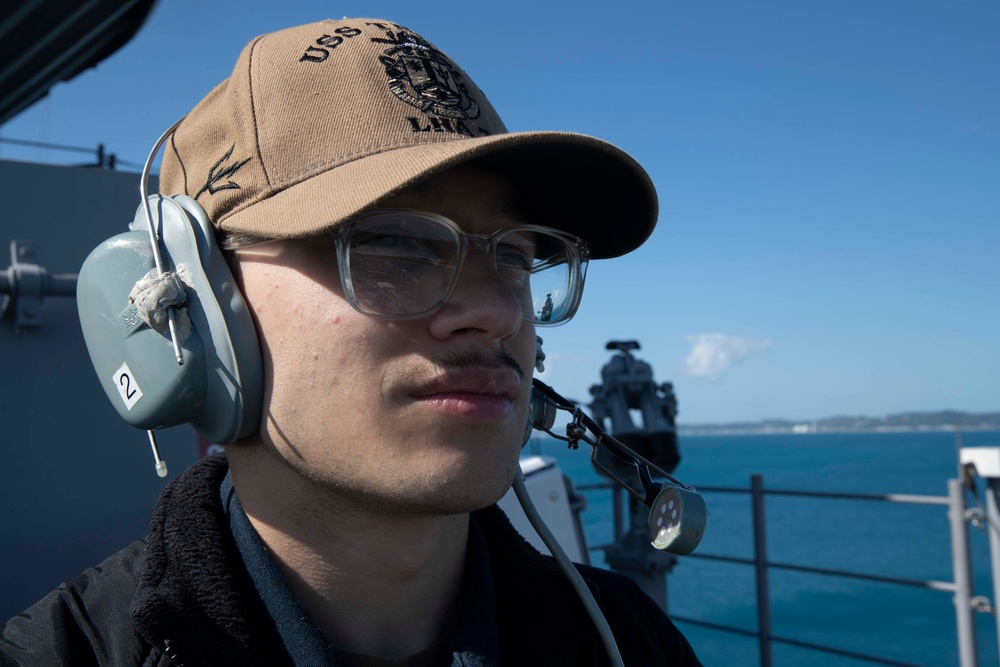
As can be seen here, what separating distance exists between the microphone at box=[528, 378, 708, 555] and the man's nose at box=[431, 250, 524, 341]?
35cm

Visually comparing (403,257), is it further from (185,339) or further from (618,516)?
(618,516)

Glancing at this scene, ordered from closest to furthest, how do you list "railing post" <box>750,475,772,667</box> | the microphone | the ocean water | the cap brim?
the cap brim < the microphone < "railing post" <box>750,475,772,667</box> < the ocean water

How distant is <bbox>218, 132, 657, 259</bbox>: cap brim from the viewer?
1075 millimetres

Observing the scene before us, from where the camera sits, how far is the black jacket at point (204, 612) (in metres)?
1.09

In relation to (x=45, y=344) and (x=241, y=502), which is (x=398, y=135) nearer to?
(x=241, y=502)

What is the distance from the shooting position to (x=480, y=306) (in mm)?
1181

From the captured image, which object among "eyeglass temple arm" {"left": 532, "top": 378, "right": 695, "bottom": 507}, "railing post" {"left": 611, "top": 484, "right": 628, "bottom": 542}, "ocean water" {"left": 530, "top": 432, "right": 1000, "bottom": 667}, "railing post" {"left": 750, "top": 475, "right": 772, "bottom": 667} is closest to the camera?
"eyeglass temple arm" {"left": 532, "top": 378, "right": 695, "bottom": 507}

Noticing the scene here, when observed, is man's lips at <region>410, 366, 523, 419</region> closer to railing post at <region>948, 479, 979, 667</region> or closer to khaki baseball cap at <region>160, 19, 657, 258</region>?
khaki baseball cap at <region>160, 19, 657, 258</region>

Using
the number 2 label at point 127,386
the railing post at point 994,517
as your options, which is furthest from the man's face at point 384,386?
the railing post at point 994,517

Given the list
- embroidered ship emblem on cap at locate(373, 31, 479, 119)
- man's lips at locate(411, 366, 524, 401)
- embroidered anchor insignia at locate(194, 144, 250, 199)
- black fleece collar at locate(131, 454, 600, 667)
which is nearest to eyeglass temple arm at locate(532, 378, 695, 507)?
black fleece collar at locate(131, 454, 600, 667)

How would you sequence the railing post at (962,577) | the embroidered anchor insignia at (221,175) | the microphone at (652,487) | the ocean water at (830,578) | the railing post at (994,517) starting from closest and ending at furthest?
1. the embroidered anchor insignia at (221,175)
2. the microphone at (652,487)
3. the railing post at (994,517)
4. the railing post at (962,577)
5. the ocean water at (830,578)

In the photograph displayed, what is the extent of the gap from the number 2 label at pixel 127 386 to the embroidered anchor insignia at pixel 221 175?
0.30 m

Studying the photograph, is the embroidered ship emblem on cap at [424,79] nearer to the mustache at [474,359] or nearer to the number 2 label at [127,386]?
the mustache at [474,359]

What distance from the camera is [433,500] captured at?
1108 mm
